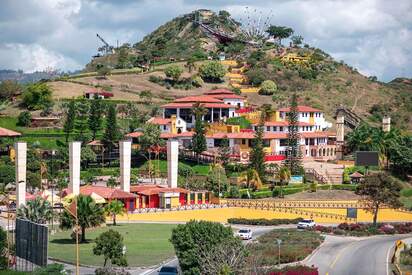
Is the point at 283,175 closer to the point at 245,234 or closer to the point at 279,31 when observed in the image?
the point at 245,234

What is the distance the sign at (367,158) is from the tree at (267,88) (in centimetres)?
5134

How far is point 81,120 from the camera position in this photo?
101188 mm

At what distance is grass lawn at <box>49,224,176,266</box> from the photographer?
47719 mm

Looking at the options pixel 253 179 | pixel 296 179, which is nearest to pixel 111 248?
pixel 253 179

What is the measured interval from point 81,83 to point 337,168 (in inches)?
2220

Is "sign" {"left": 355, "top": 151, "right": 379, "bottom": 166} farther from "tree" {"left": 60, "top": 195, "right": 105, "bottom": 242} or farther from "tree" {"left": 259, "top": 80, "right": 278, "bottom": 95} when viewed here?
"tree" {"left": 259, "top": 80, "right": 278, "bottom": 95}

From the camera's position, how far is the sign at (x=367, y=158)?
88625 millimetres

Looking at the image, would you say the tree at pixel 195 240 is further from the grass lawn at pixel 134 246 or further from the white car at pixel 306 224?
the white car at pixel 306 224

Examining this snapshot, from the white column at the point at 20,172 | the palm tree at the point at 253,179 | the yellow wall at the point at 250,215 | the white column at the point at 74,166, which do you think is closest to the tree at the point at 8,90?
the palm tree at the point at 253,179

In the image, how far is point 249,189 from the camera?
7950 centimetres

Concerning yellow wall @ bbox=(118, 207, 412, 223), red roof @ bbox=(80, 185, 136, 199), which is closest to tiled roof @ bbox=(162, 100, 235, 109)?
yellow wall @ bbox=(118, 207, 412, 223)

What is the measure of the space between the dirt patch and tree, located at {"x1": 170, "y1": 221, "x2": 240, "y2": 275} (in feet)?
123

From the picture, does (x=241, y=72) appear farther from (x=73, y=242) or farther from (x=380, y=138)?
(x=73, y=242)

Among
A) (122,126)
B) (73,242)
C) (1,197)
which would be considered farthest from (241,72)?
(73,242)
